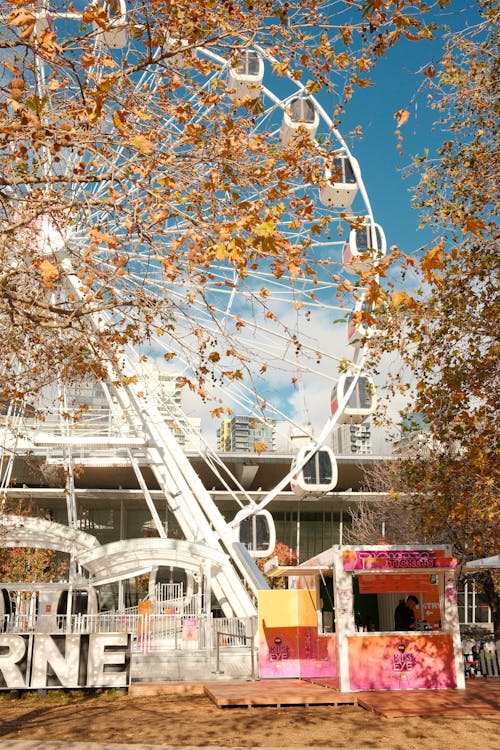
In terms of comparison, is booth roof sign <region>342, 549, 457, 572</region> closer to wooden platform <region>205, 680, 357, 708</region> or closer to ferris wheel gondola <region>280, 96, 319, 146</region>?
wooden platform <region>205, 680, 357, 708</region>

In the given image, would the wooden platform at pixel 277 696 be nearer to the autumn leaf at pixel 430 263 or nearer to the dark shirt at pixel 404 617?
the dark shirt at pixel 404 617

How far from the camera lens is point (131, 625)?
19.3 meters

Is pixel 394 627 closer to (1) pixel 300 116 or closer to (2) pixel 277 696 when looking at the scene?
(2) pixel 277 696

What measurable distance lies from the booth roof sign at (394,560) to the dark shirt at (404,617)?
45.7 inches

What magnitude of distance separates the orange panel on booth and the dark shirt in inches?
109

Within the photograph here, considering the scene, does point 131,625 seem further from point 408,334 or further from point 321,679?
point 408,334

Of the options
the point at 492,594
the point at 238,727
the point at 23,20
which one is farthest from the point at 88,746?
the point at 492,594

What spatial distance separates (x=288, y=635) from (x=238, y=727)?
7.73 m

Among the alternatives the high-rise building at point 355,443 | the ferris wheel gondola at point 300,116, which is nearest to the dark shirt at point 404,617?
the ferris wheel gondola at point 300,116

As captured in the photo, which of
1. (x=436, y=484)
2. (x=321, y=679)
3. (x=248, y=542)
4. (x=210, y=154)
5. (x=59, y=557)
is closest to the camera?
(x=210, y=154)

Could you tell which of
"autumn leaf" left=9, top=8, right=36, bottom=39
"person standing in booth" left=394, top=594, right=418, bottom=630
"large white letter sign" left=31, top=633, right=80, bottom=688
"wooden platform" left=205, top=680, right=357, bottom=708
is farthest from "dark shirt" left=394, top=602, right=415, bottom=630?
"autumn leaf" left=9, top=8, right=36, bottom=39

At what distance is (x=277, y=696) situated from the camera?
13.2 m

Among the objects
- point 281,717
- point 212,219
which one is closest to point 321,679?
point 281,717

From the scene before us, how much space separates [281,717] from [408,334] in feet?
18.6
